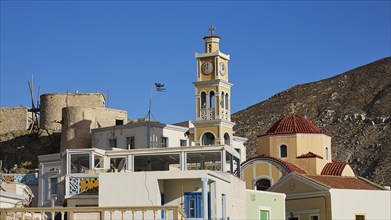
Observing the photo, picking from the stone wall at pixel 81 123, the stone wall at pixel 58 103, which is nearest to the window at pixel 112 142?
the stone wall at pixel 81 123

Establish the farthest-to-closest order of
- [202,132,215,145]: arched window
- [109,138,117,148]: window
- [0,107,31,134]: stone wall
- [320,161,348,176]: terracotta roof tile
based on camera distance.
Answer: [0,107,31,134]: stone wall → [109,138,117,148]: window → [320,161,348,176]: terracotta roof tile → [202,132,215,145]: arched window

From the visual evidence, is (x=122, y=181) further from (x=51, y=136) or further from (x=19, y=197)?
(x=51, y=136)

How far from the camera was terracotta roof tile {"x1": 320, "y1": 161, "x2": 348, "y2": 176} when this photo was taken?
2356 inches

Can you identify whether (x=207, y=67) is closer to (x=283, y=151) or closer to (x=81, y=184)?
(x=283, y=151)

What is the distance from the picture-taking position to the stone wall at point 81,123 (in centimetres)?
7144

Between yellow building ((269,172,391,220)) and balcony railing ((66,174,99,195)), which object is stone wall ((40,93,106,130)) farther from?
balcony railing ((66,174,99,195))

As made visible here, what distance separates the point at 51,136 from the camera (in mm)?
79375

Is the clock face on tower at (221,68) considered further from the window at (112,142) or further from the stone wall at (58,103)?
the stone wall at (58,103)

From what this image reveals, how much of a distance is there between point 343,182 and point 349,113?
236 feet

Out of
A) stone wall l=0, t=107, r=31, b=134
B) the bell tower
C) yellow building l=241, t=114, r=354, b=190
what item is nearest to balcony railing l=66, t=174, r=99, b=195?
the bell tower

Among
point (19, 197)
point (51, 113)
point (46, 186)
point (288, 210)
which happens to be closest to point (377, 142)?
point (51, 113)

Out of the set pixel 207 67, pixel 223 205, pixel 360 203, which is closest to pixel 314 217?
pixel 360 203

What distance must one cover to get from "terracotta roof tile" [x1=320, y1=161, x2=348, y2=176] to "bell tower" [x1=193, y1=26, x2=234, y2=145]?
27.9ft

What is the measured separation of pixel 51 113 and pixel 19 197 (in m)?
54.0
